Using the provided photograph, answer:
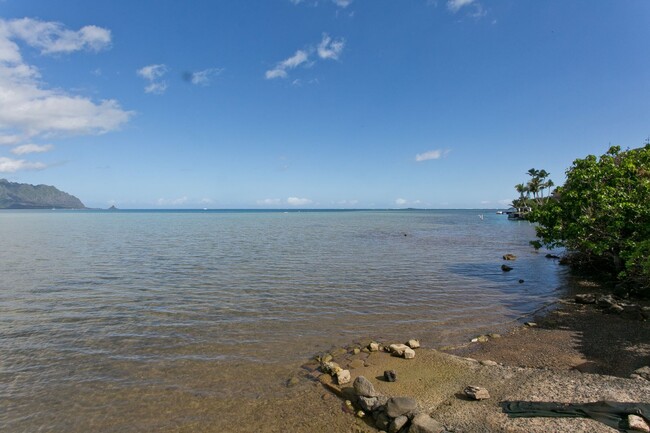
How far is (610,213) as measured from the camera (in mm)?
18609

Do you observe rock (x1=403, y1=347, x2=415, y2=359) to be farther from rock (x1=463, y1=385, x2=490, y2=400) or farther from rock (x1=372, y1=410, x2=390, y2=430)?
rock (x1=372, y1=410, x2=390, y2=430)

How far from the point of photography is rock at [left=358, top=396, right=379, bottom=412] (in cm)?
810

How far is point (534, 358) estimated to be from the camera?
436 inches

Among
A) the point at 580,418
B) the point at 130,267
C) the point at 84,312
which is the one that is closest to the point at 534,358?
the point at 580,418

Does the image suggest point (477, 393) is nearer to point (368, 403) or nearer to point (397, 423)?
point (397, 423)

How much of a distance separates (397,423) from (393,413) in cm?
25

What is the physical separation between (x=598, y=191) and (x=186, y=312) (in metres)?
22.1

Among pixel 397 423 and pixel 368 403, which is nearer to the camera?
pixel 397 423

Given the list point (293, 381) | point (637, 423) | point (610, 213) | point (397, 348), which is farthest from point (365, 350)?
point (610, 213)

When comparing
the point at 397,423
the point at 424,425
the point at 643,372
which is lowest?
the point at 397,423

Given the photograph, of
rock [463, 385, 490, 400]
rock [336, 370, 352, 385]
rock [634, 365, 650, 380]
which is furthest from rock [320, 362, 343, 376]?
rock [634, 365, 650, 380]

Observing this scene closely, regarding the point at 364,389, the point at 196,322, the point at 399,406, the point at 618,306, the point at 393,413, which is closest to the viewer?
the point at 393,413

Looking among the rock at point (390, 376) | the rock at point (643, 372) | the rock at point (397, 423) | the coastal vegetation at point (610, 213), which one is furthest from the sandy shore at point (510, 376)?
the coastal vegetation at point (610, 213)

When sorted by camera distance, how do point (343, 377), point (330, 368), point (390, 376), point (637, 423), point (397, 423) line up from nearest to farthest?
point (637, 423)
point (397, 423)
point (343, 377)
point (390, 376)
point (330, 368)
